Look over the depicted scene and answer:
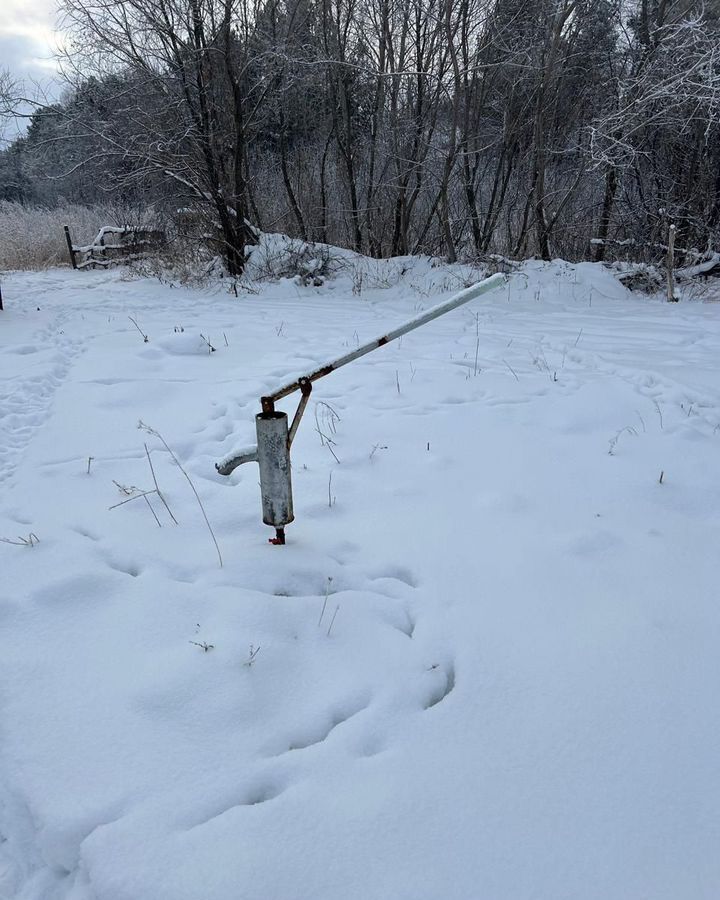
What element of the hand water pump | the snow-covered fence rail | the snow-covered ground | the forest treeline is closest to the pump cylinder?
the hand water pump

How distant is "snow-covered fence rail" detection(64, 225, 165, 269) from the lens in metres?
14.8

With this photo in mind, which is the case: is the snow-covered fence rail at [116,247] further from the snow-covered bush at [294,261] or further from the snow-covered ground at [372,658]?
the snow-covered ground at [372,658]

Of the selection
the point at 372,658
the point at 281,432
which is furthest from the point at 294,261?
the point at 372,658

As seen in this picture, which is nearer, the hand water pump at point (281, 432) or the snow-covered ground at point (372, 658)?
the snow-covered ground at point (372, 658)

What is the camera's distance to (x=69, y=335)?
21.0ft

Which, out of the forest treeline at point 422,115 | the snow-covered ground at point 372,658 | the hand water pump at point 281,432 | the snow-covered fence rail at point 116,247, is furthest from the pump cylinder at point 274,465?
the snow-covered fence rail at point 116,247

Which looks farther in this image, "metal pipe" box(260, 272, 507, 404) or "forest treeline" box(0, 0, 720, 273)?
"forest treeline" box(0, 0, 720, 273)

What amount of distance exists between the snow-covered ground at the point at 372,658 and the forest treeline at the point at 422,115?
7.32 metres

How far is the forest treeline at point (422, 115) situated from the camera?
9.14 m

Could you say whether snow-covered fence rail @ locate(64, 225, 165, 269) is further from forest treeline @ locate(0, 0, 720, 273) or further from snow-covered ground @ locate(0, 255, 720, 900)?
snow-covered ground @ locate(0, 255, 720, 900)

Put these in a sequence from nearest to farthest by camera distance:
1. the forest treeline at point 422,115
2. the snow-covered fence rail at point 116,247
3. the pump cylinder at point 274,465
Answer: the pump cylinder at point 274,465 < the forest treeline at point 422,115 < the snow-covered fence rail at point 116,247

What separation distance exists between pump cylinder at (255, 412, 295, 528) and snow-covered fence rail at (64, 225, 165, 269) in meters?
13.9

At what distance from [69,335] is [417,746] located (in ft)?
20.9

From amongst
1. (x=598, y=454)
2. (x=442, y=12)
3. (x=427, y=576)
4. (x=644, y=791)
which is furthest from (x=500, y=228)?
(x=644, y=791)
